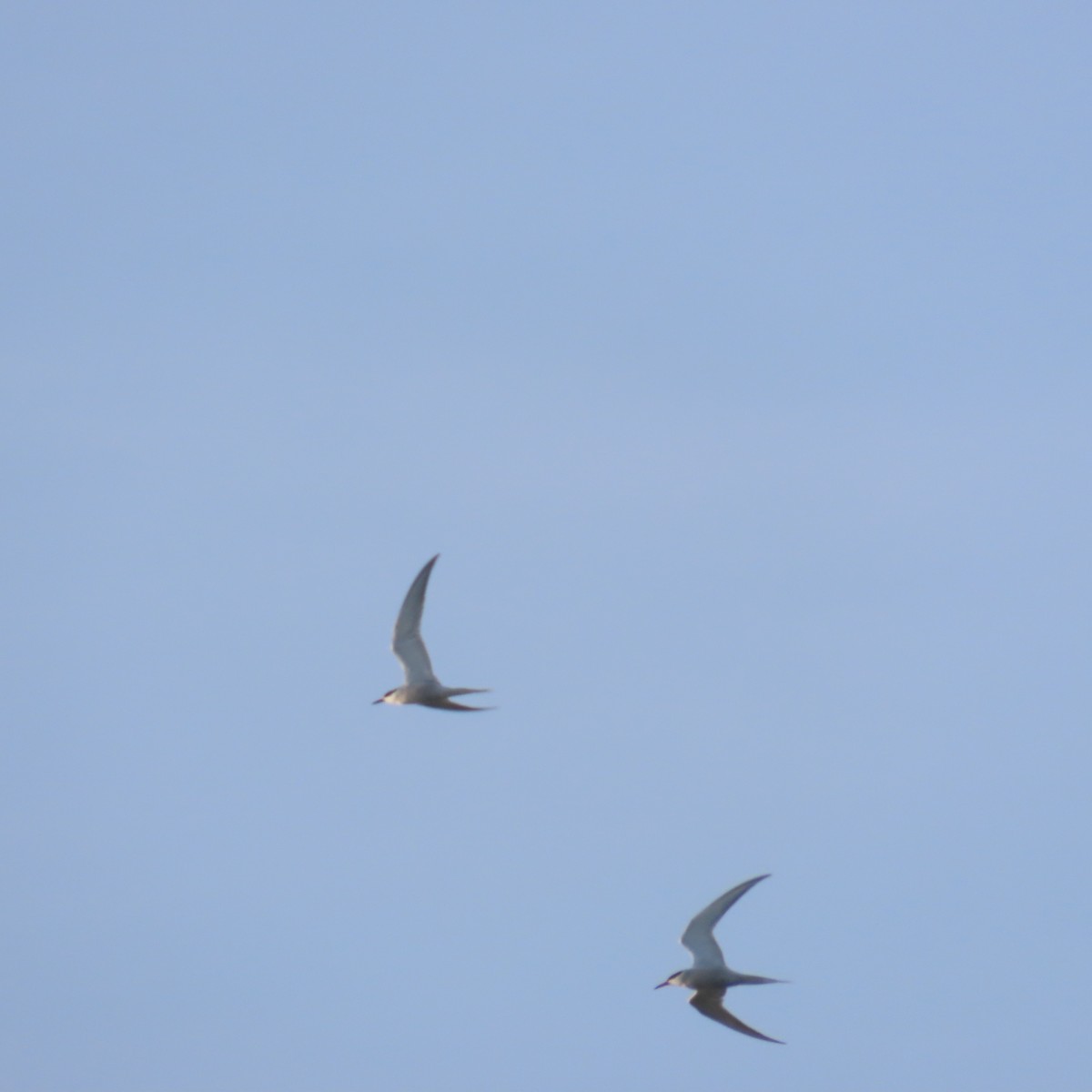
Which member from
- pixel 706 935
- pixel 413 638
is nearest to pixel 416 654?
pixel 413 638

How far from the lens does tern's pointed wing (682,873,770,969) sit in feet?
122

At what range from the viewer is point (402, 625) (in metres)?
39.7

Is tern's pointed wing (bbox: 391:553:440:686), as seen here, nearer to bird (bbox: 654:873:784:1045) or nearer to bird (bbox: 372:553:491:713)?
bird (bbox: 372:553:491:713)

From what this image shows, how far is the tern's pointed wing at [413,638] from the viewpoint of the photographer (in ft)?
130

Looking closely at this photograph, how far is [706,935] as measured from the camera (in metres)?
37.7

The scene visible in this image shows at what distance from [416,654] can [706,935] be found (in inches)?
251

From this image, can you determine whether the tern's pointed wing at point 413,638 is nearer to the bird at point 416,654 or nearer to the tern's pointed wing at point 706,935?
the bird at point 416,654

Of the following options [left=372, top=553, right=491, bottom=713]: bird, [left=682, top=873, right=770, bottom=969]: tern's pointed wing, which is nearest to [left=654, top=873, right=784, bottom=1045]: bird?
[left=682, top=873, right=770, bottom=969]: tern's pointed wing

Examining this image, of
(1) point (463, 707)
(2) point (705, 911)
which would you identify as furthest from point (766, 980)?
(1) point (463, 707)

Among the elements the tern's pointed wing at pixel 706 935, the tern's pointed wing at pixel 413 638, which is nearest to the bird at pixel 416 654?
the tern's pointed wing at pixel 413 638

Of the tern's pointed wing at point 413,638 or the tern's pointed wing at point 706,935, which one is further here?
the tern's pointed wing at point 413,638

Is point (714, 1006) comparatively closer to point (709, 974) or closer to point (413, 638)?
point (709, 974)

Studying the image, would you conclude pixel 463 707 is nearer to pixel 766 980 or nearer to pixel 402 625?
pixel 402 625

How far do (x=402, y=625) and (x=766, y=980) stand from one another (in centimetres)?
825
